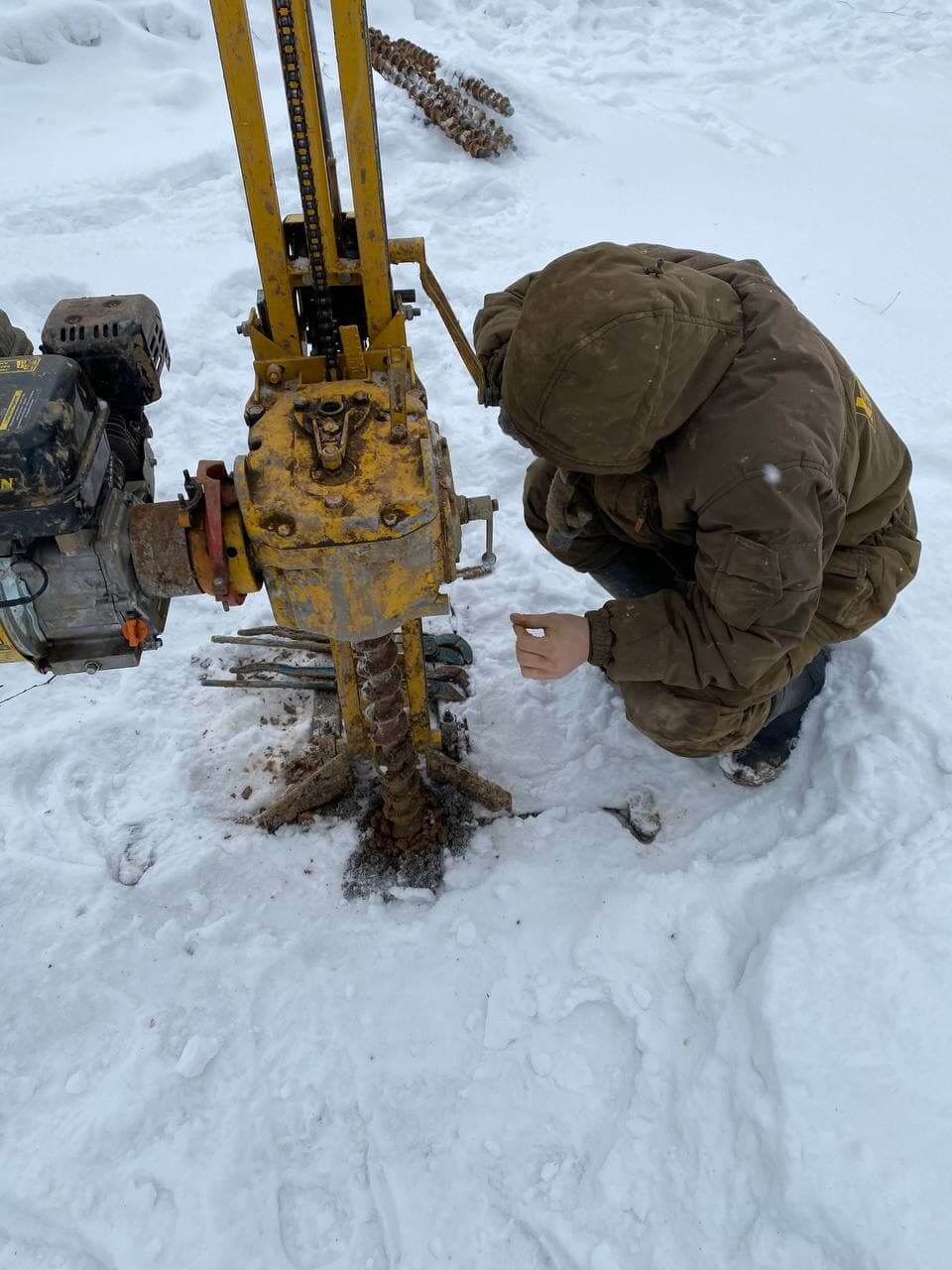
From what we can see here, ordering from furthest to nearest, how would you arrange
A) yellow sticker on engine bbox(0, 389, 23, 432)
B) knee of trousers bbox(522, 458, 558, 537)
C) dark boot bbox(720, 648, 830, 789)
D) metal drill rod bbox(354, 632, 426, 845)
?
knee of trousers bbox(522, 458, 558, 537) < dark boot bbox(720, 648, 830, 789) < metal drill rod bbox(354, 632, 426, 845) < yellow sticker on engine bbox(0, 389, 23, 432)

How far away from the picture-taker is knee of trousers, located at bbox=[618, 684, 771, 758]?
2104 millimetres

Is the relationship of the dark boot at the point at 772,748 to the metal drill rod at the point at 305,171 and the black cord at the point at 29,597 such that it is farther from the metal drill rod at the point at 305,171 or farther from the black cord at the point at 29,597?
the black cord at the point at 29,597

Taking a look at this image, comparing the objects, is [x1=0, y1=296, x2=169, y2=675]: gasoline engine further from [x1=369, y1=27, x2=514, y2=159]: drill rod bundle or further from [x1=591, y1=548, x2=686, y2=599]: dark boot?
[x1=369, y1=27, x2=514, y2=159]: drill rod bundle

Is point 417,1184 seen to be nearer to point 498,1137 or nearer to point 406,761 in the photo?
point 498,1137

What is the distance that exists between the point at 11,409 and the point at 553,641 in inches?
47.5

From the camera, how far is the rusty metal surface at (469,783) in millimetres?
2471

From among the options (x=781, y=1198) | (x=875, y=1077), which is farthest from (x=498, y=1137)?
(x=875, y=1077)

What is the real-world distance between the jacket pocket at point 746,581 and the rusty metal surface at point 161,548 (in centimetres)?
108

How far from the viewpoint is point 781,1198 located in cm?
165

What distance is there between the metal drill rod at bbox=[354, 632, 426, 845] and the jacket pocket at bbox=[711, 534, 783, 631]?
742 millimetres

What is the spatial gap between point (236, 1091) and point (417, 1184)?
487 mm

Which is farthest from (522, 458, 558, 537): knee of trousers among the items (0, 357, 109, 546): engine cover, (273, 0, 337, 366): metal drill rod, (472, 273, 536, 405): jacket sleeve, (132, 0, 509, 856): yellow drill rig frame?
(0, 357, 109, 546): engine cover

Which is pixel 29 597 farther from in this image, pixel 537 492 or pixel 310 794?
pixel 537 492

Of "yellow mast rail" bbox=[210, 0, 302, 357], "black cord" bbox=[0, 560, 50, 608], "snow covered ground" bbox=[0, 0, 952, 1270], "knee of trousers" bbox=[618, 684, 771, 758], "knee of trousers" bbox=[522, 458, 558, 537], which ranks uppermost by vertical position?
"yellow mast rail" bbox=[210, 0, 302, 357]
